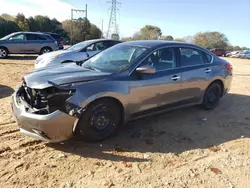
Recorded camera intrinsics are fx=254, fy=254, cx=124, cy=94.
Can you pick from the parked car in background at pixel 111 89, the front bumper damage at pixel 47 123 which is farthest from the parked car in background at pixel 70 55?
the front bumper damage at pixel 47 123

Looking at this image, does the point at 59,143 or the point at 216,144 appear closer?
the point at 59,143

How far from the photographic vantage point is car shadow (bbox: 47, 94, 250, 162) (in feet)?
12.5

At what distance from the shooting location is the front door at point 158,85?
4.30m

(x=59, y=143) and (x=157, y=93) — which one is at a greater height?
(x=157, y=93)

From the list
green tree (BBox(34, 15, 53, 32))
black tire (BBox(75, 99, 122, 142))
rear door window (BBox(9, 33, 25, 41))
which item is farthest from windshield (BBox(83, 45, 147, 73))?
green tree (BBox(34, 15, 53, 32))

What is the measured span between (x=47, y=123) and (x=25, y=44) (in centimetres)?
1358

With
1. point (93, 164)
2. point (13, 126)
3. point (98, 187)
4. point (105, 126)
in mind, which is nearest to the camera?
point (98, 187)

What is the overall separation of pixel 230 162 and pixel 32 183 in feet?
8.97

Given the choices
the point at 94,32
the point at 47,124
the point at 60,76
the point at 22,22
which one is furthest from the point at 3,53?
the point at 94,32

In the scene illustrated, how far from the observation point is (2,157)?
347 centimetres

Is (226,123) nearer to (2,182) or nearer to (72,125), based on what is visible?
(72,125)

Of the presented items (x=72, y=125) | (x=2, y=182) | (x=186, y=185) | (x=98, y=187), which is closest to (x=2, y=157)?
(x=2, y=182)

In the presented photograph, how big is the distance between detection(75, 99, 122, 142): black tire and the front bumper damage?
0.58ft

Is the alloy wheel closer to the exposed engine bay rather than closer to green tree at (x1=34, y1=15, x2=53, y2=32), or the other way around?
the exposed engine bay
